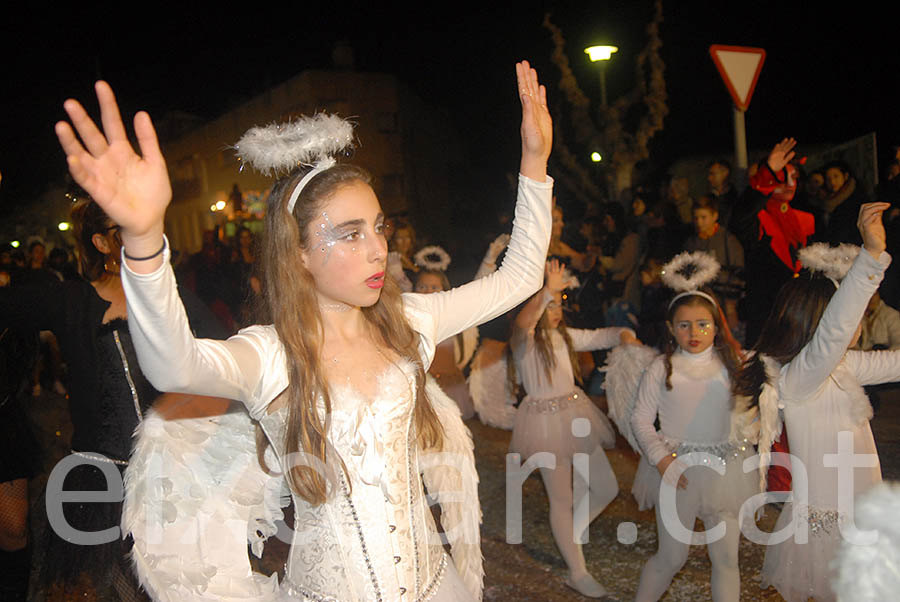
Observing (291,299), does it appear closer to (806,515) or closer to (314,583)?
(314,583)

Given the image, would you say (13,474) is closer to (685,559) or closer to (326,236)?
(326,236)

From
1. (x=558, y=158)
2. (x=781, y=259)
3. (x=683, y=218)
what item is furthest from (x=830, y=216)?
(x=558, y=158)

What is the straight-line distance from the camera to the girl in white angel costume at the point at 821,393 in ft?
10.3

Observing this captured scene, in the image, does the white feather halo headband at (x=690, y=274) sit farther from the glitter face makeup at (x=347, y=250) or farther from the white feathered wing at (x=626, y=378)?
the glitter face makeup at (x=347, y=250)

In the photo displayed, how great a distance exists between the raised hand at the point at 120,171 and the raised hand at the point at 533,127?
1188 millimetres

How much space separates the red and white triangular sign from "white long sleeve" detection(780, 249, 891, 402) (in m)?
3.61

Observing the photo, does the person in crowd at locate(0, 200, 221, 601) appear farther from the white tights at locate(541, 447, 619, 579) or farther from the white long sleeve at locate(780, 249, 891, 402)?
the white long sleeve at locate(780, 249, 891, 402)

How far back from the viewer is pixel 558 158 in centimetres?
1255

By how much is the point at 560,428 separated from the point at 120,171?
3615mm

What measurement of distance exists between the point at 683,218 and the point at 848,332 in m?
4.27

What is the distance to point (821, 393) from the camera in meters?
3.53

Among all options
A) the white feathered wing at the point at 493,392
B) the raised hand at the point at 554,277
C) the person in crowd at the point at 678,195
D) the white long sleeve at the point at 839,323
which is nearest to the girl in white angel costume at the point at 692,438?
the white long sleeve at the point at 839,323

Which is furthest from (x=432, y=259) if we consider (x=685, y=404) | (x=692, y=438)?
(x=692, y=438)

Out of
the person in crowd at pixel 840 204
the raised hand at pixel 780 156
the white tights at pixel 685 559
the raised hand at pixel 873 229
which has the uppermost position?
the raised hand at pixel 780 156
